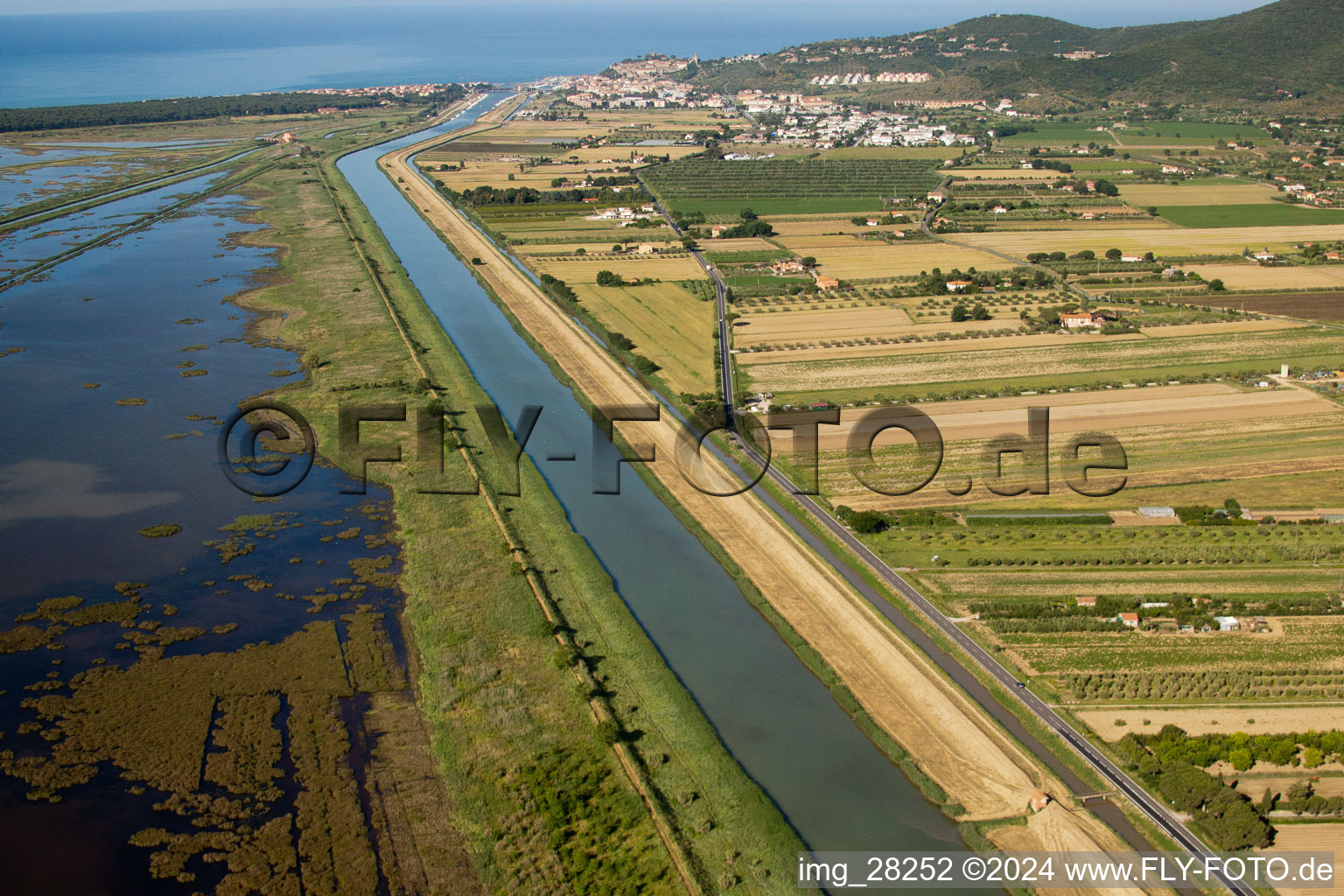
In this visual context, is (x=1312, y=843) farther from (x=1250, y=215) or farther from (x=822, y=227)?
(x=1250, y=215)

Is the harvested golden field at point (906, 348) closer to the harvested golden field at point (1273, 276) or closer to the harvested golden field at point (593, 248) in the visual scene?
the harvested golden field at point (1273, 276)

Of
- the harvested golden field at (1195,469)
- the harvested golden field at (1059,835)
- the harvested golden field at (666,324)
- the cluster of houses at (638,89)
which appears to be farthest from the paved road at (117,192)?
the harvested golden field at (1059,835)

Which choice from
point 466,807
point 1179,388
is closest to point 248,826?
point 466,807

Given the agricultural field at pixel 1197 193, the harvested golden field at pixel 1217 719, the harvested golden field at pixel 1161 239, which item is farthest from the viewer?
the agricultural field at pixel 1197 193

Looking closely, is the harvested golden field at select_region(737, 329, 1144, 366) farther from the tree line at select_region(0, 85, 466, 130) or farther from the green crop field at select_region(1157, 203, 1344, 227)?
the tree line at select_region(0, 85, 466, 130)

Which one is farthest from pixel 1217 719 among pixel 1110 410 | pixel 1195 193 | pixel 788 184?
pixel 1195 193

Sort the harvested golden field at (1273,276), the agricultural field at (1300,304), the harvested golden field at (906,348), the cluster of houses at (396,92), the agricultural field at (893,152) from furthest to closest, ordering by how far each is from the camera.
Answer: the cluster of houses at (396,92) < the agricultural field at (893,152) < the harvested golden field at (1273,276) < the agricultural field at (1300,304) < the harvested golden field at (906,348)

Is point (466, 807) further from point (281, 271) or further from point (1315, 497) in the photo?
point (281, 271)
